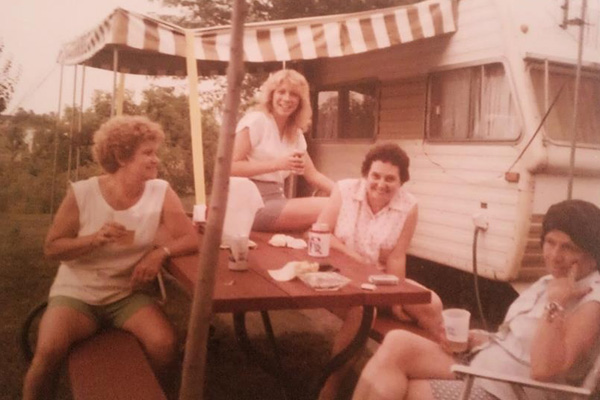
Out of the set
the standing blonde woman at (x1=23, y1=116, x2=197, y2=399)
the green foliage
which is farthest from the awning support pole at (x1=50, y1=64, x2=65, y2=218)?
the green foliage

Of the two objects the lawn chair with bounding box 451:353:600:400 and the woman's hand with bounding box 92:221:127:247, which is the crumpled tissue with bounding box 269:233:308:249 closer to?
the woman's hand with bounding box 92:221:127:247

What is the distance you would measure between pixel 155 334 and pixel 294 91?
1.03m

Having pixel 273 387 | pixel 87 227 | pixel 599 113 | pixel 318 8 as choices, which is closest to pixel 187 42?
pixel 318 8

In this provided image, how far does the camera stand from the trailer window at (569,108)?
6.45ft

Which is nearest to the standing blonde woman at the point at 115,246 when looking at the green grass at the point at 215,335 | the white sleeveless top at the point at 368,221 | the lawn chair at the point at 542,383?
the green grass at the point at 215,335

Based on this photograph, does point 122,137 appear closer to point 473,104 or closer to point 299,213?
point 299,213

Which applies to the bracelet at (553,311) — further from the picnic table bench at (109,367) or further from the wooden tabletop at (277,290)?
the picnic table bench at (109,367)

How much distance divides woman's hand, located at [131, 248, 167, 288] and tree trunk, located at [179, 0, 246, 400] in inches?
28.7

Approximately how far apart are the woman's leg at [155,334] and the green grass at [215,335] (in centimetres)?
8

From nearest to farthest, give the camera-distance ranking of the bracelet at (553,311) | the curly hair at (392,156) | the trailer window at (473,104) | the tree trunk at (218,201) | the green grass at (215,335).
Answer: the tree trunk at (218,201) → the bracelet at (553,311) → the green grass at (215,335) → the curly hair at (392,156) → the trailer window at (473,104)

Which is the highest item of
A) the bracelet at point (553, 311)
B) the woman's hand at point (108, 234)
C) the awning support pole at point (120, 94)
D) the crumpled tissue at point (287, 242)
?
the awning support pole at point (120, 94)

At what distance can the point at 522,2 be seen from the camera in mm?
2463

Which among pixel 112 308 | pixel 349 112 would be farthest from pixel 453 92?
pixel 112 308

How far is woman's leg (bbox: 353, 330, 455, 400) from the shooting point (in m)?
1.60
